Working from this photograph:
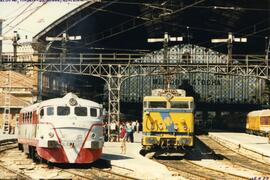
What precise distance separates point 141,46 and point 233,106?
907 inches

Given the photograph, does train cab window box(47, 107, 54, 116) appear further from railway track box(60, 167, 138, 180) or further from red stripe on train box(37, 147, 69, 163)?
railway track box(60, 167, 138, 180)

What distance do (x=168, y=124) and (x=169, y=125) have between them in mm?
66

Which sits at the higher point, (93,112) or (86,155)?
(93,112)

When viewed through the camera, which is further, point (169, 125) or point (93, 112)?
point (169, 125)

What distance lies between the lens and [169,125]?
78.2 ft

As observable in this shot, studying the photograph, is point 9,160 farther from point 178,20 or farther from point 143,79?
point 143,79

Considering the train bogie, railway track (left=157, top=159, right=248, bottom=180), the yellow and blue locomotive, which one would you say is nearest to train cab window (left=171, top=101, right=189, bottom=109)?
the yellow and blue locomotive

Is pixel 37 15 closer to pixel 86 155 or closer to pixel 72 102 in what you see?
pixel 72 102

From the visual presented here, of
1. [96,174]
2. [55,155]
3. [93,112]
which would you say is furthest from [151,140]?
[96,174]

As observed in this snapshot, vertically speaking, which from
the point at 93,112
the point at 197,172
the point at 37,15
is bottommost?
the point at 197,172

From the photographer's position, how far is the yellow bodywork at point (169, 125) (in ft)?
77.5

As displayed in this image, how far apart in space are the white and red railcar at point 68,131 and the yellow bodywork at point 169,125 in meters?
4.54

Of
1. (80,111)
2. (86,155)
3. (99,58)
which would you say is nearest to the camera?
(86,155)

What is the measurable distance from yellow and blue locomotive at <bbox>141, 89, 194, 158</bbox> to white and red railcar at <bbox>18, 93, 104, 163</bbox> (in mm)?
4563
